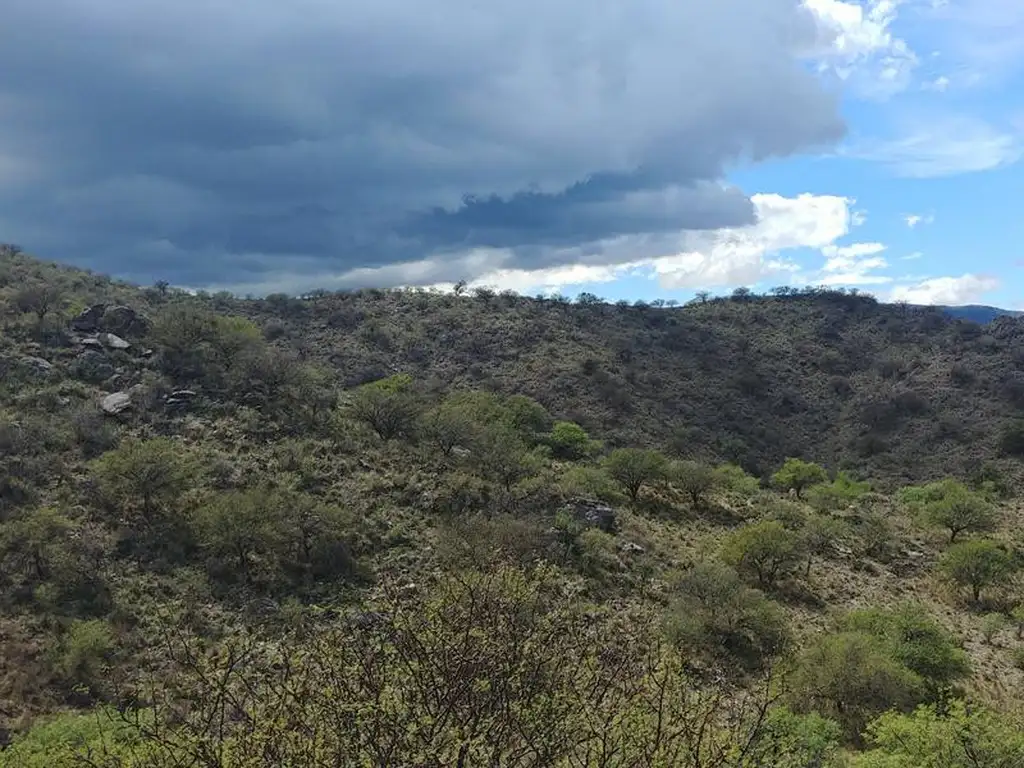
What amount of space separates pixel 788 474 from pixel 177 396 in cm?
4806

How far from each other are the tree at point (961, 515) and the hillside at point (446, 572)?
0.22 metres

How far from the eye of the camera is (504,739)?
895cm

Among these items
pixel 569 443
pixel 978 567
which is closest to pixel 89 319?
pixel 569 443

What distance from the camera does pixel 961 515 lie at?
146ft

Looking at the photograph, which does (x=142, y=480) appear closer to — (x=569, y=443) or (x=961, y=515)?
(x=569, y=443)

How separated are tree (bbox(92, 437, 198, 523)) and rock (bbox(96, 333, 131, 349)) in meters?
18.1

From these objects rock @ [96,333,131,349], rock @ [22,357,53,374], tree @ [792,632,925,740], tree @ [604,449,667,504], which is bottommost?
tree @ [792,632,925,740]

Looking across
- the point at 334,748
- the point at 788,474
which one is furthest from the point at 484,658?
the point at 788,474

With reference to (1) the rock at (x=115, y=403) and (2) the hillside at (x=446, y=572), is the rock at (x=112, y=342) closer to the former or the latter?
(2) the hillside at (x=446, y=572)

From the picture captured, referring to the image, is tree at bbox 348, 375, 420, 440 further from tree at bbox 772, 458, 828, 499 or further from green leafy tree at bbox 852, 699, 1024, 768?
green leafy tree at bbox 852, 699, 1024, 768

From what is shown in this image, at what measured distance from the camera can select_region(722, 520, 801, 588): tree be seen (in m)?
37.1

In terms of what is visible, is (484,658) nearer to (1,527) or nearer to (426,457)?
(1,527)

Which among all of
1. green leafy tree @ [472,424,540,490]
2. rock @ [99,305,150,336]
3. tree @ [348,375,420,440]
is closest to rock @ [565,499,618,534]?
green leafy tree @ [472,424,540,490]

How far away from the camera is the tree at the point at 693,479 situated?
4831 cm
